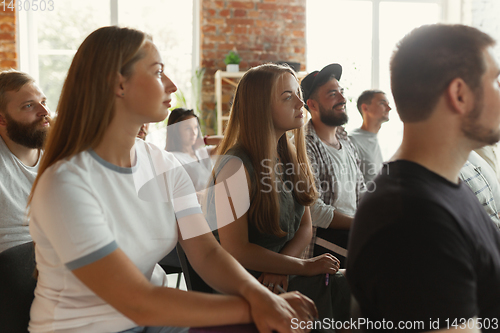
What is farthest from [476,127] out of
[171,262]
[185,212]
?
[171,262]

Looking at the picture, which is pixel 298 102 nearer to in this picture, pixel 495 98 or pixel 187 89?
pixel 495 98

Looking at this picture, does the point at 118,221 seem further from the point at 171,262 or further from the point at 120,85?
the point at 171,262

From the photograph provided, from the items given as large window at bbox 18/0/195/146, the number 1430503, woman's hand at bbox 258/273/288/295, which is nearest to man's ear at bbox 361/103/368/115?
large window at bbox 18/0/195/146

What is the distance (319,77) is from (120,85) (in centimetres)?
179

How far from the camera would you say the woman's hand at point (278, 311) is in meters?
0.84

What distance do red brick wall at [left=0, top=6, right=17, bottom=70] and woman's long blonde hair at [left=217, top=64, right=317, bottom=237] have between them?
3.69m

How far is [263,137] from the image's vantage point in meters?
1.64

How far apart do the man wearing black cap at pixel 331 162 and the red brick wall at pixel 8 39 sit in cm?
344

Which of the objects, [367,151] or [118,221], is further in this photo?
[367,151]

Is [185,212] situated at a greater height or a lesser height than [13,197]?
greater

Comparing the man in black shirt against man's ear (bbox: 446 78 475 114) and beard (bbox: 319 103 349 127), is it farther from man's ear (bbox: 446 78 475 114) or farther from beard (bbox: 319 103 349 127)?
beard (bbox: 319 103 349 127)

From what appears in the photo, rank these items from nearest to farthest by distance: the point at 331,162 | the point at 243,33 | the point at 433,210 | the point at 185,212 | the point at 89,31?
the point at 433,210, the point at 185,212, the point at 331,162, the point at 243,33, the point at 89,31

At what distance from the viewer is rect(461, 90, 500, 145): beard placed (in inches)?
33.8

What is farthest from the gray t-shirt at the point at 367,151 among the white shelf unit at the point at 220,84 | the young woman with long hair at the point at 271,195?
the young woman with long hair at the point at 271,195
